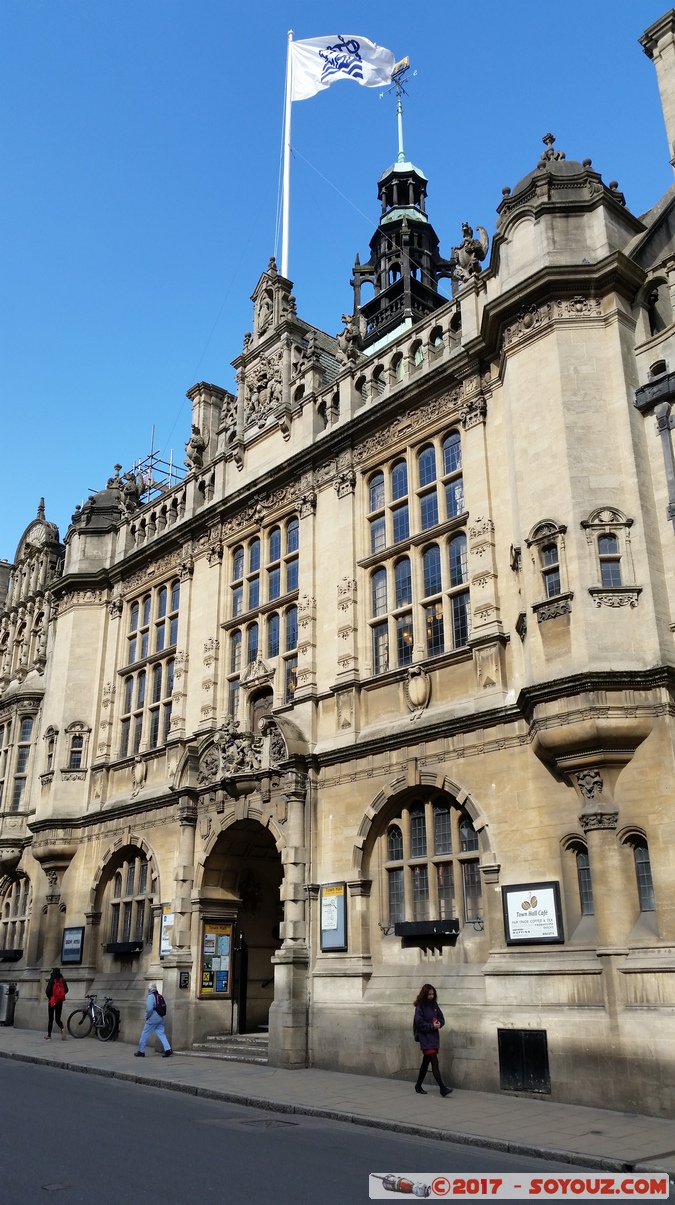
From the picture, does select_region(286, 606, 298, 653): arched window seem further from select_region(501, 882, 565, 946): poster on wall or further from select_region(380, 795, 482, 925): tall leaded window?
select_region(501, 882, 565, 946): poster on wall

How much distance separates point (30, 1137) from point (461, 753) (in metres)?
10.4

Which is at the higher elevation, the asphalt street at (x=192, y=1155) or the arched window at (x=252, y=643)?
the arched window at (x=252, y=643)

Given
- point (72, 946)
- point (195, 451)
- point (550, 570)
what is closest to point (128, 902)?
point (72, 946)

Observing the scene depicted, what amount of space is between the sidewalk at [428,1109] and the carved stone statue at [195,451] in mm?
18108

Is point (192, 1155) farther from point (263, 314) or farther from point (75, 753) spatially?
point (263, 314)

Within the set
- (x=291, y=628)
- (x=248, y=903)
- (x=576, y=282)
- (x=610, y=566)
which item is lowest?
(x=248, y=903)

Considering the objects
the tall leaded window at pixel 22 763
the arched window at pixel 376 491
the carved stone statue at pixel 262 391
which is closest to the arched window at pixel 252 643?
the arched window at pixel 376 491

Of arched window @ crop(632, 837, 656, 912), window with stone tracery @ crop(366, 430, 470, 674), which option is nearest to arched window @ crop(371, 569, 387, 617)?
window with stone tracery @ crop(366, 430, 470, 674)

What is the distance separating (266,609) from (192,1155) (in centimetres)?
1656

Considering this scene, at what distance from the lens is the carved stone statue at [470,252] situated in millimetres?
22719

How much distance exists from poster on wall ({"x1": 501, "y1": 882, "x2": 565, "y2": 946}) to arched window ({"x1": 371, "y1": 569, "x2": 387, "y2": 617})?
7.84 m

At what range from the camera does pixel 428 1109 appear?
14422 millimetres

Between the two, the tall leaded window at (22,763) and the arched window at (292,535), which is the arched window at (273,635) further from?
the tall leaded window at (22,763)

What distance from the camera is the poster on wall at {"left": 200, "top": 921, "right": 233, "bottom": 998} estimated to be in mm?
24719
